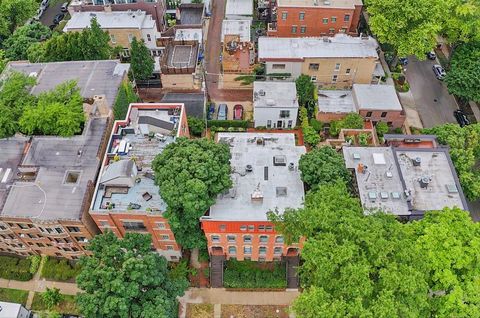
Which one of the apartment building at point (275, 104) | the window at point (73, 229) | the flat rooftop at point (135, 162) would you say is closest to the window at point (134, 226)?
the flat rooftop at point (135, 162)

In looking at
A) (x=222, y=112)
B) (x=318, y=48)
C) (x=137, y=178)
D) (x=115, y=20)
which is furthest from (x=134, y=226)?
(x=115, y=20)

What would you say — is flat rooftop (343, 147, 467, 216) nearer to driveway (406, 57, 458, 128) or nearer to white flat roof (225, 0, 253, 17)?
driveway (406, 57, 458, 128)

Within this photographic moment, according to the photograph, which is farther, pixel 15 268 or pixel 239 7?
pixel 239 7

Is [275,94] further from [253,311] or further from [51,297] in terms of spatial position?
[51,297]

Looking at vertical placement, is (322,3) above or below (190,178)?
above

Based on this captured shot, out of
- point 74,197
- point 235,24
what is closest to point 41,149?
point 74,197

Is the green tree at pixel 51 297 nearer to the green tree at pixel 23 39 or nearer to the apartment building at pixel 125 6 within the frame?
the green tree at pixel 23 39
